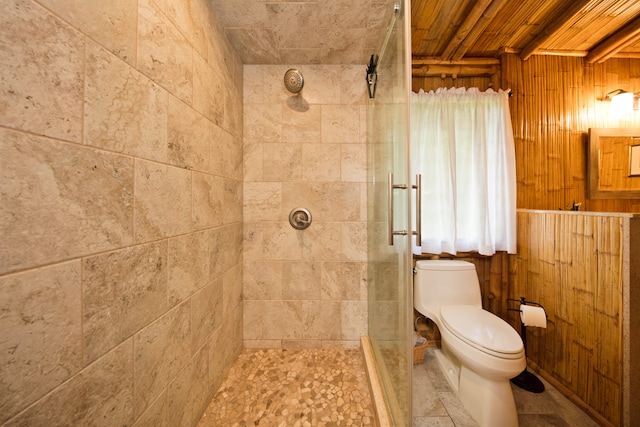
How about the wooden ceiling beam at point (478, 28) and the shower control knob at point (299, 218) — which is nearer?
the wooden ceiling beam at point (478, 28)

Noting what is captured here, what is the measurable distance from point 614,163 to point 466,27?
1779 mm

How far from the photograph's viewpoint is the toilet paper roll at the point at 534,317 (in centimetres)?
155

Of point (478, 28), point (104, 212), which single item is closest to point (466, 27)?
point (478, 28)

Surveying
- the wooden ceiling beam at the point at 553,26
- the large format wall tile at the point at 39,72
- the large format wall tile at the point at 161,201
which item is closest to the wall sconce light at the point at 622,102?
the wooden ceiling beam at the point at 553,26

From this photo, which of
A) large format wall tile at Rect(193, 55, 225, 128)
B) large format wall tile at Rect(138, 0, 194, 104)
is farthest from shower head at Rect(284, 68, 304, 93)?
large format wall tile at Rect(138, 0, 194, 104)

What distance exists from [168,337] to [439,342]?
2040 mm

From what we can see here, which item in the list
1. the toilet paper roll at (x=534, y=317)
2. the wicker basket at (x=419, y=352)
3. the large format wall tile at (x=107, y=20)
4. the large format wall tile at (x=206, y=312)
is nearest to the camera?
the large format wall tile at (x=107, y=20)

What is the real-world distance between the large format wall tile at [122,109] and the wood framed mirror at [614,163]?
10.2ft

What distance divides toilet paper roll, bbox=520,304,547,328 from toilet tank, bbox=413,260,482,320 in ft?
0.86

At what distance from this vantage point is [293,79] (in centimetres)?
149

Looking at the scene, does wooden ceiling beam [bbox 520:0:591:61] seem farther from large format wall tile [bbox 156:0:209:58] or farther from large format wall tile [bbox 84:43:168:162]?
large format wall tile [bbox 84:43:168:162]

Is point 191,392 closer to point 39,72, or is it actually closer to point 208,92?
point 39,72

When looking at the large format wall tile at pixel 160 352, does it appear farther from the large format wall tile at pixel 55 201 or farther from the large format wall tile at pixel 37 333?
the large format wall tile at pixel 55 201

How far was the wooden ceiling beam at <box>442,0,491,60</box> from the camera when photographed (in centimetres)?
144
